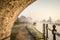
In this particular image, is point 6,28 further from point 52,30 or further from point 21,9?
point 52,30

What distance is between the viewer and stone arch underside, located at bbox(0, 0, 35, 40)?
3729 millimetres

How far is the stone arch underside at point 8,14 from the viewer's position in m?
3.73

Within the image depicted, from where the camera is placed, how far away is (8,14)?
3959 millimetres

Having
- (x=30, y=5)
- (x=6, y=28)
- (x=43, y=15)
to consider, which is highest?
(x=30, y=5)

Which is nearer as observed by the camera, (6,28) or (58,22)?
(6,28)

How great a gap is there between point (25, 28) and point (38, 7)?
2.57ft

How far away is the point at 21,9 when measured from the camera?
4469 mm

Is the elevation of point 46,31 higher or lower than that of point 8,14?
lower

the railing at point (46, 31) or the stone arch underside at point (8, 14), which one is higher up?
the stone arch underside at point (8, 14)

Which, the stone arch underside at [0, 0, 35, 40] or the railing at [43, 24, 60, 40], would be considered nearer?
the stone arch underside at [0, 0, 35, 40]

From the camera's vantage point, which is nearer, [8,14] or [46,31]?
[8,14]

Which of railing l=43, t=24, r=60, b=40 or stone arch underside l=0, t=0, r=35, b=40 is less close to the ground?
stone arch underside l=0, t=0, r=35, b=40

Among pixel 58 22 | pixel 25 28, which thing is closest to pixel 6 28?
pixel 25 28

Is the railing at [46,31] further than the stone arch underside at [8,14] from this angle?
Yes
